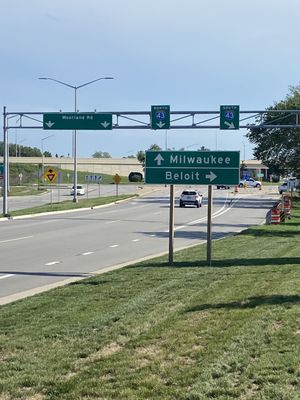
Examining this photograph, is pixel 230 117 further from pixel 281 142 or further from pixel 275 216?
pixel 281 142

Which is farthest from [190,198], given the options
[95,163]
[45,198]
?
[95,163]

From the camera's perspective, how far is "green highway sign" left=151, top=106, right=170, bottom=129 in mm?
36594

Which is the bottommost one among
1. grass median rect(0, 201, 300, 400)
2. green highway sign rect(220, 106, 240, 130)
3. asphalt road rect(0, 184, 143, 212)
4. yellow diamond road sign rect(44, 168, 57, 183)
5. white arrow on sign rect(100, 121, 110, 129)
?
Result: asphalt road rect(0, 184, 143, 212)

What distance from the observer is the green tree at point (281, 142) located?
6362 cm

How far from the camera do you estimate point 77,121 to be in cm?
3819

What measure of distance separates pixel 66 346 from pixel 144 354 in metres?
0.95

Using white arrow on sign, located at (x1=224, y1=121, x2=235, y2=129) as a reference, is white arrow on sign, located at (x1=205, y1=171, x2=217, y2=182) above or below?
below

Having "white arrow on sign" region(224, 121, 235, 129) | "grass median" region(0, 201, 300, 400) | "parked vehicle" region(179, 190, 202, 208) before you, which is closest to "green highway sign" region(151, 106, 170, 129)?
"white arrow on sign" region(224, 121, 235, 129)

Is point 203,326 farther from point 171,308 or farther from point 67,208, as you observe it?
point 67,208

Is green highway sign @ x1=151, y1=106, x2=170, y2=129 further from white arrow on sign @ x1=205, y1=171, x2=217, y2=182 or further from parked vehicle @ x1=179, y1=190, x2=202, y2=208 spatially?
white arrow on sign @ x1=205, y1=171, x2=217, y2=182

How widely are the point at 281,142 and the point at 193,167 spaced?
51.8m

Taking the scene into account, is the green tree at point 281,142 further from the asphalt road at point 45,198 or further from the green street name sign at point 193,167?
the green street name sign at point 193,167

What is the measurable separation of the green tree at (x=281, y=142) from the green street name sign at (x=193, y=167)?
4817 centimetres

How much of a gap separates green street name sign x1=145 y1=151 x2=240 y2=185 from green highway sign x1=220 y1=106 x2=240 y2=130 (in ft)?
73.8
